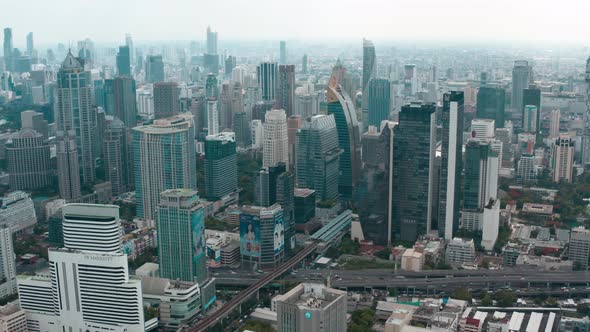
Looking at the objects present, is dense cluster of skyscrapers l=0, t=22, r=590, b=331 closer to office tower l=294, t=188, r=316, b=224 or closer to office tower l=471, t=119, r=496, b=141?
office tower l=294, t=188, r=316, b=224

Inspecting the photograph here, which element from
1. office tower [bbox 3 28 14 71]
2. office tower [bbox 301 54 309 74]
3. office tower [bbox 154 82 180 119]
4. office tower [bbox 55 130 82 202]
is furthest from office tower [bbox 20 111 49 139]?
office tower [bbox 301 54 309 74]

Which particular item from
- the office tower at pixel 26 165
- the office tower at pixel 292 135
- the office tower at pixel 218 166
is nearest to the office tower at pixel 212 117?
the office tower at pixel 292 135

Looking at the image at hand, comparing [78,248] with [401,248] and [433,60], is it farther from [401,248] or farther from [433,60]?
[433,60]

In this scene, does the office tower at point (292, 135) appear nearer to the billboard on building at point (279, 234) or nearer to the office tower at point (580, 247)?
the billboard on building at point (279, 234)

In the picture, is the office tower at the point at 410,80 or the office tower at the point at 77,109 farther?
the office tower at the point at 410,80

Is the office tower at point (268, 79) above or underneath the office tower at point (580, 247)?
above

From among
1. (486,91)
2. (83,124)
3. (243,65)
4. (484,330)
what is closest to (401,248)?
(484,330)

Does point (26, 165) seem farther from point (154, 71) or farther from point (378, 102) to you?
point (154, 71)
